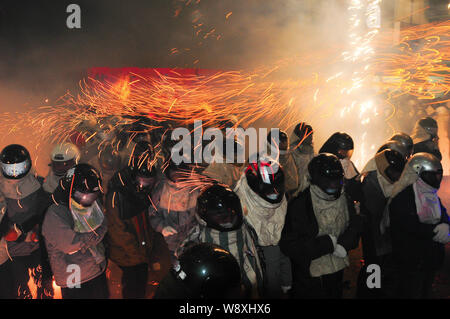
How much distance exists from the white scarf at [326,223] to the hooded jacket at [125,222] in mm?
1874

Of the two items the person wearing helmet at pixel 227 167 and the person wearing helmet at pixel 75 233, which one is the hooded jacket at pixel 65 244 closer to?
the person wearing helmet at pixel 75 233

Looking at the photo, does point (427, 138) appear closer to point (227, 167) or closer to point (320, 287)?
point (227, 167)

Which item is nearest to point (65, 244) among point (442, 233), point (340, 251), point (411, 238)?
point (340, 251)

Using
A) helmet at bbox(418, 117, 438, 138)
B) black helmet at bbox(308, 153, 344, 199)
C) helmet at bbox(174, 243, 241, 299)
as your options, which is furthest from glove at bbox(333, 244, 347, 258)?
helmet at bbox(418, 117, 438, 138)

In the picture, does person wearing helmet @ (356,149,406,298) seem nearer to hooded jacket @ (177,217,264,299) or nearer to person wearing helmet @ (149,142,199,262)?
hooded jacket @ (177,217,264,299)

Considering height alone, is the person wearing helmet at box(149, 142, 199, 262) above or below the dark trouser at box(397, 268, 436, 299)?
above

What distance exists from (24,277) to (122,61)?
10.3 m

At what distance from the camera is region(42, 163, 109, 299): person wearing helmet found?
2928 mm

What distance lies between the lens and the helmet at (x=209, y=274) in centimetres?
188

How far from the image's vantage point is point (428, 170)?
3660 mm

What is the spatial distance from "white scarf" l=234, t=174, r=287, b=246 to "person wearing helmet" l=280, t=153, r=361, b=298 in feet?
0.29

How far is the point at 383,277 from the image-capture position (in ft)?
12.6

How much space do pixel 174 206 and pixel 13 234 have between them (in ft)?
5.56
